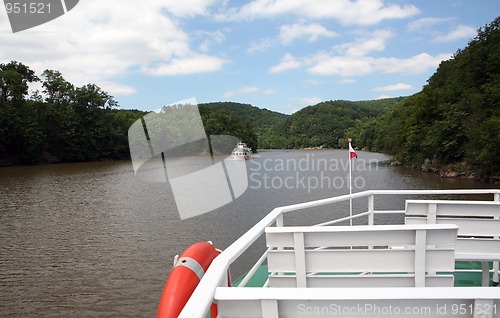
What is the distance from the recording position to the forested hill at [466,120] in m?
28.3

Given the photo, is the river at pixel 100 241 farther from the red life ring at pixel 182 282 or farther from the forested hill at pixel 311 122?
the forested hill at pixel 311 122

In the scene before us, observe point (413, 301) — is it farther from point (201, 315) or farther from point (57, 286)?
point (57, 286)

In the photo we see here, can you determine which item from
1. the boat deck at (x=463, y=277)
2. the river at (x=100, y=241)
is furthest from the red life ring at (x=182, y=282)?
the river at (x=100, y=241)

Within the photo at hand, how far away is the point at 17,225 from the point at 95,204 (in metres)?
5.37

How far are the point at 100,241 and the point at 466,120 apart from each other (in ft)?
100

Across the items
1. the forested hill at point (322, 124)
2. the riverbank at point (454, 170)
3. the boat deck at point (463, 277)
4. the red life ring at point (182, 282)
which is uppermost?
the forested hill at point (322, 124)

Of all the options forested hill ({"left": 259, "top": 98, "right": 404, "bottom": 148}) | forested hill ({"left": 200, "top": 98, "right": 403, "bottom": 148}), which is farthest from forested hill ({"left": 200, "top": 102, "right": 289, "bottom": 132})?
forested hill ({"left": 259, "top": 98, "right": 404, "bottom": 148})

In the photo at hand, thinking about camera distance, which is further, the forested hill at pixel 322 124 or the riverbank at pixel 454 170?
the forested hill at pixel 322 124

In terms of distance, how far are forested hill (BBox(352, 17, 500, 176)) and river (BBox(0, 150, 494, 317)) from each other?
10.8ft

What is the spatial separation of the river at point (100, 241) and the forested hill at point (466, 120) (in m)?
3.30

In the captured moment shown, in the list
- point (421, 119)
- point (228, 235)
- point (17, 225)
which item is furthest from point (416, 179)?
point (17, 225)

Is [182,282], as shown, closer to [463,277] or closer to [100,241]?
[463,277]

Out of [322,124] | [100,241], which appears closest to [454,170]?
[100,241]

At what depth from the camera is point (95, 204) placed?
70.2ft
